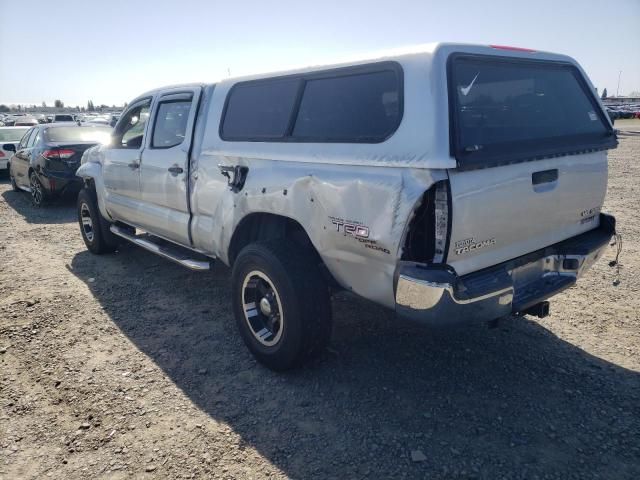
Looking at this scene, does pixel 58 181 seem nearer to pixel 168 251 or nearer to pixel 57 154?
pixel 57 154

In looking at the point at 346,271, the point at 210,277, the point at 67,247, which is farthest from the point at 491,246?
the point at 67,247

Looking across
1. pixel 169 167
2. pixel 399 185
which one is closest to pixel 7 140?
pixel 169 167

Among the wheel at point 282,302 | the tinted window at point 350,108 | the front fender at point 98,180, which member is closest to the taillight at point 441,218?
the tinted window at point 350,108

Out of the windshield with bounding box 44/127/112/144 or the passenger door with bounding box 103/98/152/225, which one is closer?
the passenger door with bounding box 103/98/152/225

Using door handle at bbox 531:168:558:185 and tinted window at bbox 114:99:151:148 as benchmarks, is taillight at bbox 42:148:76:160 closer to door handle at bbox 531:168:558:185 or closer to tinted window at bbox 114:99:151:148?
tinted window at bbox 114:99:151:148

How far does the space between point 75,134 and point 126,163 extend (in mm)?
5301

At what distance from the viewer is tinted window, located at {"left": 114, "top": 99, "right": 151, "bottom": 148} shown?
4930 millimetres

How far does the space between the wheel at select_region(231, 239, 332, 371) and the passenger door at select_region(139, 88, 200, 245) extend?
114 cm

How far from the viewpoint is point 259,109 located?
3.51 meters

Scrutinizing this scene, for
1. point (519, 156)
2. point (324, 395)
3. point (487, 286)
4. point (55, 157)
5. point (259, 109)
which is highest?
point (259, 109)

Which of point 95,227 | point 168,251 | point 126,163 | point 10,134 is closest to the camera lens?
point 168,251

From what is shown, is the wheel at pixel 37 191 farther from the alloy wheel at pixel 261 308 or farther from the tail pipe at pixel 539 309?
the tail pipe at pixel 539 309

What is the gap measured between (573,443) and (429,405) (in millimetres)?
790

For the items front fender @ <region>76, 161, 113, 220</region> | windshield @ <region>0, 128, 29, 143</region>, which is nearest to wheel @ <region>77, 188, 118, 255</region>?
front fender @ <region>76, 161, 113, 220</region>
